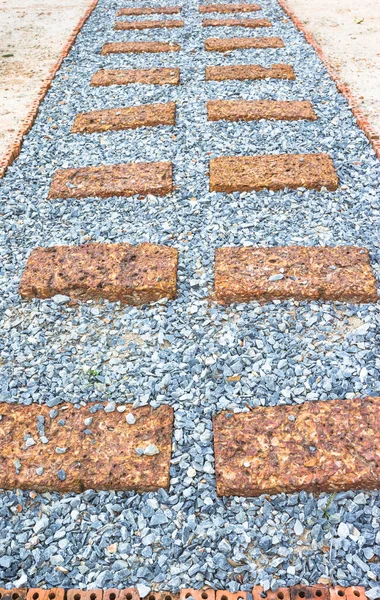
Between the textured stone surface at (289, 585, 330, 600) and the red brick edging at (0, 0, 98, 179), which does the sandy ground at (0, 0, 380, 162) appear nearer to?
the red brick edging at (0, 0, 98, 179)

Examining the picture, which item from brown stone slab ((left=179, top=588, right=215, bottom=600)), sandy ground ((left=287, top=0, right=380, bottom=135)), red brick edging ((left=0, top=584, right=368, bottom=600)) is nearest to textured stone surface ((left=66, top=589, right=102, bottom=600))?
red brick edging ((left=0, top=584, right=368, bottom=600))

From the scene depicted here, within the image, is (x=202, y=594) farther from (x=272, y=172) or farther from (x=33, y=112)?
(x=33, y=112)

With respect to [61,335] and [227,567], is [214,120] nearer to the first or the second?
[61,335]

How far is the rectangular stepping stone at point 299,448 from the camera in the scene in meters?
2.29

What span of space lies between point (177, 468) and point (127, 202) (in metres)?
2.28

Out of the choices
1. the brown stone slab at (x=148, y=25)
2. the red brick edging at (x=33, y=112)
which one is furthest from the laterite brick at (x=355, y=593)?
the brown stone slab at (x=148, y=25)

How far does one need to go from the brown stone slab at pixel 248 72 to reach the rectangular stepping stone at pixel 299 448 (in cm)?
425

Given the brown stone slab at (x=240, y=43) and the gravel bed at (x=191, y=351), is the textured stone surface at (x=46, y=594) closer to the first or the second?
the gravel bed at (x=191, y=351)

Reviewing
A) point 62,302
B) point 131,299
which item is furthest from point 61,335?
point 131,299

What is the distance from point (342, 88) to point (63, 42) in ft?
13.2

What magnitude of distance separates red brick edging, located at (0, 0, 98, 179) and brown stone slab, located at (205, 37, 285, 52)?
1852 mm

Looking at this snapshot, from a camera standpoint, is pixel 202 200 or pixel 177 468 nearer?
pixel 177 468

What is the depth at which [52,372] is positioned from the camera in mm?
2850

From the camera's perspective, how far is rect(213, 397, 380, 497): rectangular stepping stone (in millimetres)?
2295
